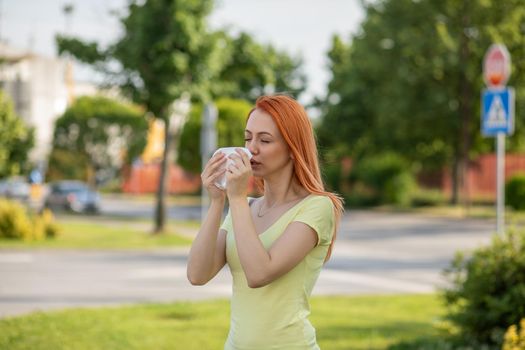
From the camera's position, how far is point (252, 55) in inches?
918

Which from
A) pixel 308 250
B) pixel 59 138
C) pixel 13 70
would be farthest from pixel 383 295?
pixel 13 70

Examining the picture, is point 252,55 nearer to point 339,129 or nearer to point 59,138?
point 339,129

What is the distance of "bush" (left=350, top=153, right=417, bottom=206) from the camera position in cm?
4172

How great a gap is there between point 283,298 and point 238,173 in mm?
442

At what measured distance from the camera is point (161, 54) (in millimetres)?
22297

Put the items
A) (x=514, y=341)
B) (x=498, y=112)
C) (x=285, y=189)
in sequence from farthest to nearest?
(x=498, y=112) < (x=514, y=341) < (x=285, y=189)

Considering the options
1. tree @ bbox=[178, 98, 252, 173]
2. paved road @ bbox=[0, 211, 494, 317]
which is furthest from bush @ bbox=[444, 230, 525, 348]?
tree @ bbox=[178, 98, 252, 173]

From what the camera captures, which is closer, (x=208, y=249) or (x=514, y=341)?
Answer: (x=208, y=249)

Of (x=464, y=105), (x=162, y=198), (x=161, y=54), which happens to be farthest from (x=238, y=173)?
(x=464, y=105)

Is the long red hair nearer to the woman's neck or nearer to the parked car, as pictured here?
the woman's neck

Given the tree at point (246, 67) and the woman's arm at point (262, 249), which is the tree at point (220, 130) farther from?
the woman's arm at point (262, 249)

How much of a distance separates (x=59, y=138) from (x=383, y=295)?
61.5 m

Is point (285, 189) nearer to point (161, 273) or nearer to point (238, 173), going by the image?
point (238, 173)

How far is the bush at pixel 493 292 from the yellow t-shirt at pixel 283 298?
396 centimetres
